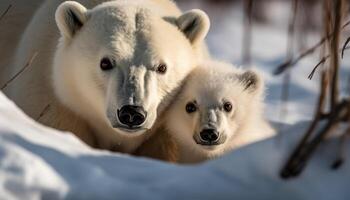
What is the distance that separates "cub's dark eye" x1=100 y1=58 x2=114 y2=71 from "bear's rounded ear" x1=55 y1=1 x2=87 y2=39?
38 centimetres

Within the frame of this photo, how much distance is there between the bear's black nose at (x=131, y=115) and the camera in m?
4.19

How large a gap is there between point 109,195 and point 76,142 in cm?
41

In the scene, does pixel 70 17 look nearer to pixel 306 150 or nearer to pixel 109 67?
pixel 109 67

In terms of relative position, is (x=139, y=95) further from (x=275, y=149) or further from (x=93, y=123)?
(x=275, y=149)

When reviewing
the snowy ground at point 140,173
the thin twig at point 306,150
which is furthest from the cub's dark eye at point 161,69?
the thin twig at point 306,150

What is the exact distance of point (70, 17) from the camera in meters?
4.78

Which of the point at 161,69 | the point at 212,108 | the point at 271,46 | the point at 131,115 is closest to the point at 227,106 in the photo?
the point at 212,108

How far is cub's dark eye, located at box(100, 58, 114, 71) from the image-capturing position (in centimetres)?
452

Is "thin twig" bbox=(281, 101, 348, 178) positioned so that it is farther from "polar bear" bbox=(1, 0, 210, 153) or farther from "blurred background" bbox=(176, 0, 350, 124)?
"blurred background" bbox=(176, 0, 350, 124)

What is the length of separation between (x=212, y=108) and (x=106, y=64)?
640 millimetres

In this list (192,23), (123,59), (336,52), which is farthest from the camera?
(192,23)

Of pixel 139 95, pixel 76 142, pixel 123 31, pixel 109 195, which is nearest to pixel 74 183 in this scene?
pixel 109 195

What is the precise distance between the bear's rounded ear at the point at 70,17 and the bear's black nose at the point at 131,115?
2.69ft

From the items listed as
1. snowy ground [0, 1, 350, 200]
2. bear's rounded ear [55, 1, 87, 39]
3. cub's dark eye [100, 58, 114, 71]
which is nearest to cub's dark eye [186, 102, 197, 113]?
cub's dark eye [100, 58, 114, 71]
